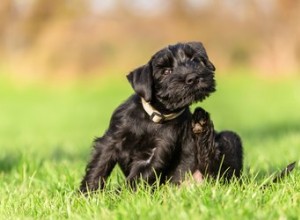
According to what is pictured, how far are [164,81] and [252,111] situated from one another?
15129mm

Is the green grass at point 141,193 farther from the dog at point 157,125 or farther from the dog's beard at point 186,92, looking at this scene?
the dog's beard at point 186,92

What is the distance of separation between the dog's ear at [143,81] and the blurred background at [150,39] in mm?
23692

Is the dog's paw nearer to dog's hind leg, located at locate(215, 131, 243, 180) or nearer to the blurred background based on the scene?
dog's hind leg, located at locate(215, 131, 243, 180)

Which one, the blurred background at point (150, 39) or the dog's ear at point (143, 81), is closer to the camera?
the dog's ear at point (143, 81)

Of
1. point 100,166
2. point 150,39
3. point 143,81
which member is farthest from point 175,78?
point 150,39

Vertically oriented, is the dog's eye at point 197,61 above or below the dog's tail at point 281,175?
above

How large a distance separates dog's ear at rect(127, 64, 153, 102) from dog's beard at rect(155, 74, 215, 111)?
0.13m

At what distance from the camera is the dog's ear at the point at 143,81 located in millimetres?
4848

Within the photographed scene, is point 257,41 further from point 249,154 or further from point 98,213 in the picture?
point 98,213

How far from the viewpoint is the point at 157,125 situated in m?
4.95

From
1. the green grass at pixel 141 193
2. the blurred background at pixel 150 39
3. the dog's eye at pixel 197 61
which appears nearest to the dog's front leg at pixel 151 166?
the green grass at pixel 141 193

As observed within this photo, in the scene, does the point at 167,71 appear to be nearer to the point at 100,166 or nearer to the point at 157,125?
the point at 157,125

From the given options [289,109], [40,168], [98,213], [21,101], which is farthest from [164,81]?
[21,101]

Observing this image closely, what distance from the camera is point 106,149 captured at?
197 inches
